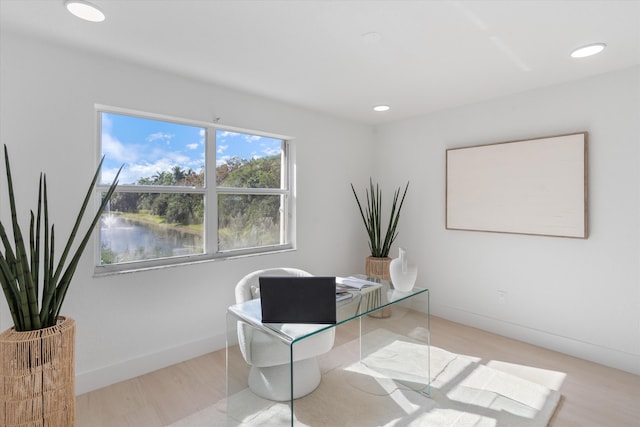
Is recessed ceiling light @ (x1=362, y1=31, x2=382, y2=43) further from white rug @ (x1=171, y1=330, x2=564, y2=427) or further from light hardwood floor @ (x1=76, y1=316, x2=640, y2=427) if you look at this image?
light hardwood floor @ (x1=76, y1=316, x2=640, y2=427)

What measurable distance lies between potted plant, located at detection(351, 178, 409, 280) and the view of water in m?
1.94

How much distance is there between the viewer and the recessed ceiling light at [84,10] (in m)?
1.67

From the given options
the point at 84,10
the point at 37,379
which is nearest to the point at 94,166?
the point at 84,10

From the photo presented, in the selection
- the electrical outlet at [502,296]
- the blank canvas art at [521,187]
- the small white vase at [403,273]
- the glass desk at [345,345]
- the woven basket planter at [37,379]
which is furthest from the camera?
the electrical outlet at [502,296]

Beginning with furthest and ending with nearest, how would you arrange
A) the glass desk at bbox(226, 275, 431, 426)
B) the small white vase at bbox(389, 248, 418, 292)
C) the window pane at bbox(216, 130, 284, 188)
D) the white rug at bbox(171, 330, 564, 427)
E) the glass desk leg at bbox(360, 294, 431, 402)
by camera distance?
the window pane at bbox(216, 130, 284, 188) → the glass desk leg at bbox(360, 294, 431, 402) → the small white vase at bbox(389, 248, 418, 292) → the white rug at bbox(171, 330, 564, 427) → the glass desk at bbox(226, 275, 431, 426)

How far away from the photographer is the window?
8.14 feet

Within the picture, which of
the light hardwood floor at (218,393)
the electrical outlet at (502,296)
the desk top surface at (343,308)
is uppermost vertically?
the desk top surface at (343,308)

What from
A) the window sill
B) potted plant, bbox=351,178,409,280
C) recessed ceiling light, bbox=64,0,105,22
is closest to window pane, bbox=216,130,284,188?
the window sill

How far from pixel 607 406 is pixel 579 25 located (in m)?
2.44

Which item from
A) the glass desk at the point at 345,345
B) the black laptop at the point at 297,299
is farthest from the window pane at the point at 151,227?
the black laptop at the point at 297,299

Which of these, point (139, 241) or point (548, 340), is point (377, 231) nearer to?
point (548, 340)

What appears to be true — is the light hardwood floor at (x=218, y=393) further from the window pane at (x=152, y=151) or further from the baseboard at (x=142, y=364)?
the window pane at (x=152, y=151)

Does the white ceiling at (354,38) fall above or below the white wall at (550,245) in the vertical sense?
above

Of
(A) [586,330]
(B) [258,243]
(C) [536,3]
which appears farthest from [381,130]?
(A) [586,330]
